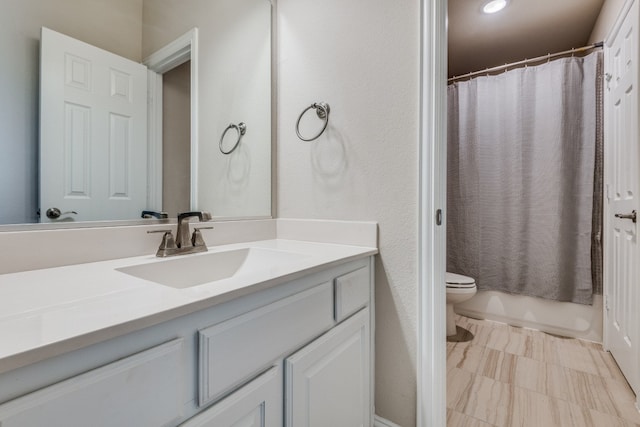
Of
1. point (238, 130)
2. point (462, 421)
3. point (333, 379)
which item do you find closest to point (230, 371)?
point (333, 379)

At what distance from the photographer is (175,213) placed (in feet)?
3.68

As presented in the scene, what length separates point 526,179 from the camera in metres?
2.14

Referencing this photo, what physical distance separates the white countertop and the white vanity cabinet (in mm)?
24

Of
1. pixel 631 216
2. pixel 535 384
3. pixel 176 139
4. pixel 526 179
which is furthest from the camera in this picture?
pixel 526 179

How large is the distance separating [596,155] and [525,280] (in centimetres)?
93

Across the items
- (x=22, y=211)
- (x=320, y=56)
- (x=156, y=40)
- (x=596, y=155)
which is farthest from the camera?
(x=596, y=155)

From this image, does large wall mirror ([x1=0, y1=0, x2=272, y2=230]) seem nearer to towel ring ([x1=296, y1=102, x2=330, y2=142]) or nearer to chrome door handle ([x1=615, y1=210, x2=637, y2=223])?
towel ring ([x1=296, y1=102, x2=330, y2=142])

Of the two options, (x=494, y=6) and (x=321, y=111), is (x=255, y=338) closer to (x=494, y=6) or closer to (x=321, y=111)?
(x=321, y=111)

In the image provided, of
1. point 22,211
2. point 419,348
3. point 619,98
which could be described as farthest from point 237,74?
point 619,98

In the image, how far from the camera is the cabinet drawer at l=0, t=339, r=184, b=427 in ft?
1.22

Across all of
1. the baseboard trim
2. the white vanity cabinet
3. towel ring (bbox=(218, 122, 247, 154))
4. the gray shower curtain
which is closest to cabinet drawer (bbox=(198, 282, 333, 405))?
the white vanity cabinet

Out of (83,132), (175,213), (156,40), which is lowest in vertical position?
(175,213)

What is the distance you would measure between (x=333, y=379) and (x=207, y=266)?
0.53 m

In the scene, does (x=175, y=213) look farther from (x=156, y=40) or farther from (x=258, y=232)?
(x=156, y=40)
